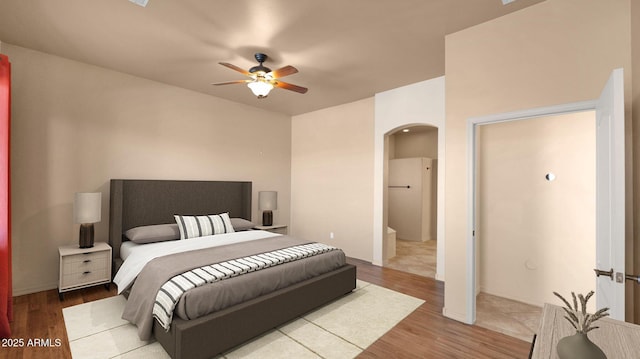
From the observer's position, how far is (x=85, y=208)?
3213 mm

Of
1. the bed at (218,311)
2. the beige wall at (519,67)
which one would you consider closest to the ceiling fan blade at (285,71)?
the beige wall at (519,67)

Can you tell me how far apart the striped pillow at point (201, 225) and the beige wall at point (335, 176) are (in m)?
1.94

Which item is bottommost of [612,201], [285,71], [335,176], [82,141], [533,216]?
[533,216]

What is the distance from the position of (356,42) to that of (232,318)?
9.49 feet

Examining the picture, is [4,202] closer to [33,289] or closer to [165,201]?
[33,289]

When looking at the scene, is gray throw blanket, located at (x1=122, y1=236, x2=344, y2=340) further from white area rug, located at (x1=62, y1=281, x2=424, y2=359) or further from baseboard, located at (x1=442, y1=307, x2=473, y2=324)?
baseboard, located at (x1=442, y1=307, x2=473, y2=324)

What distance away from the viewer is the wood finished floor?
7.26 ft

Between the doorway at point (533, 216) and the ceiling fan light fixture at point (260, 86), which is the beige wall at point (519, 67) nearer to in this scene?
the doorway at point (533, 216)

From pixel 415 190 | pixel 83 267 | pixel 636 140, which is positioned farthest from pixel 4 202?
pixel 415 190

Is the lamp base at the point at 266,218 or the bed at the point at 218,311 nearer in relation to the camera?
the bed at the point at 218,311

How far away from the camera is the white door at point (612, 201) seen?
1.41 metres

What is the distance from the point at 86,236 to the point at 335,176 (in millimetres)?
3750

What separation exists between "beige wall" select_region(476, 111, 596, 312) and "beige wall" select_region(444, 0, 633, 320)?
1.05m

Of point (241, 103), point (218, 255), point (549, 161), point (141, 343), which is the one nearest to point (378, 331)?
point (218, 255)
